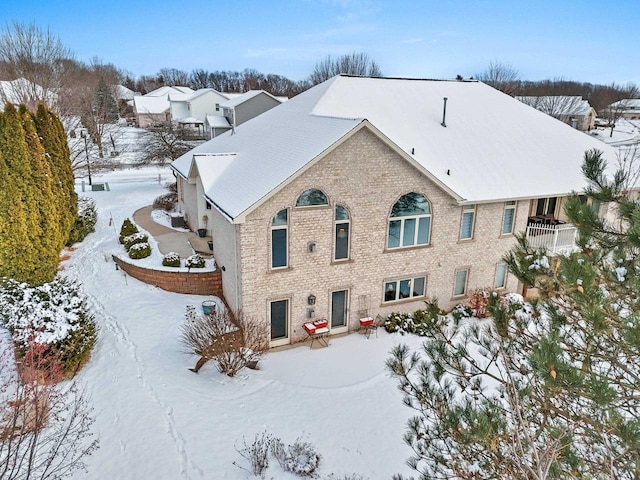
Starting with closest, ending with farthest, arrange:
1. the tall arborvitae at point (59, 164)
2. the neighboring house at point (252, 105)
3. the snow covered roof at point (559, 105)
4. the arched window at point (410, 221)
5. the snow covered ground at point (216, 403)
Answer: the snow covered ground at point (216, 403) → the arched window at point (410, 221) → the tall arborvitae at point (59, 164) → the neighboring house at point (252, 105) → the snow covered roof at point (559, 105)

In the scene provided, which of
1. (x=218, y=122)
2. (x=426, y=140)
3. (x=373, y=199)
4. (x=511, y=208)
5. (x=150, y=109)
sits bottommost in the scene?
(x=511, y=208)

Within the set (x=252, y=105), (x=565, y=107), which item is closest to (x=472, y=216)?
(x=252, y=105)

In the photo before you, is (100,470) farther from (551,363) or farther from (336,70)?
(336,70)

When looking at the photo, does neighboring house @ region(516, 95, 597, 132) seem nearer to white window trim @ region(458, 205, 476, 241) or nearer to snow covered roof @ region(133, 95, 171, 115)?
white window trim @ region(458, 205, 476, 241)

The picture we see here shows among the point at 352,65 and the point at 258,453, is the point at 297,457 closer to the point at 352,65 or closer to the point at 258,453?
the point at 258,453

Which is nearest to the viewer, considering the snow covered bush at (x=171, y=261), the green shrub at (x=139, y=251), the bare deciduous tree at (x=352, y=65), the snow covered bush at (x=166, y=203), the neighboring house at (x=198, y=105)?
the snow covered bush at (x=171, y=261)

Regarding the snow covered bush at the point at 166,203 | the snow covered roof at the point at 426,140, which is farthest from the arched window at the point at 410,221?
the snow covered bush at the point at 166,203

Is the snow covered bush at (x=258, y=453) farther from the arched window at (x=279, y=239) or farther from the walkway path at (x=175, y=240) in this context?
the walkway path at (x=175, y=240)
